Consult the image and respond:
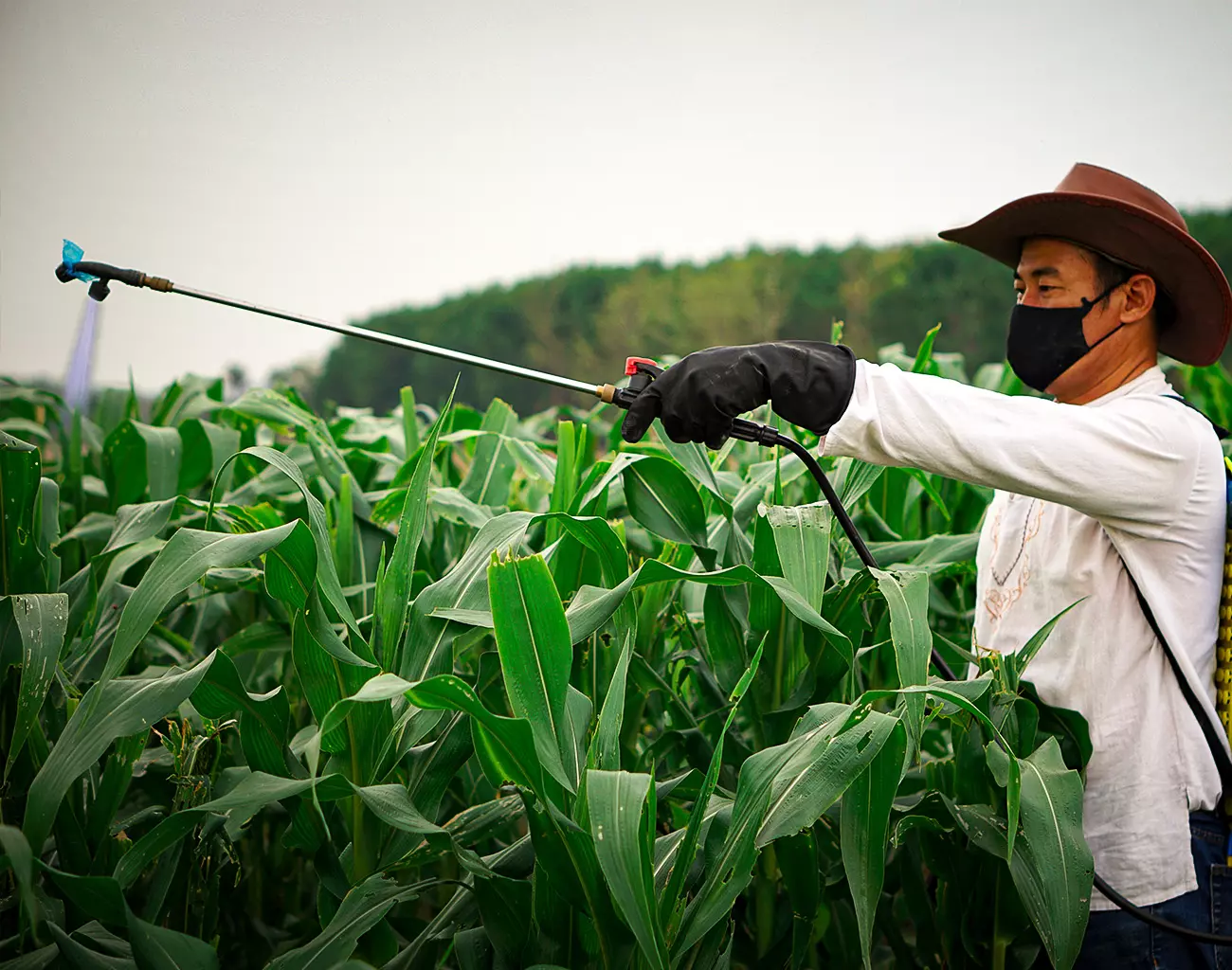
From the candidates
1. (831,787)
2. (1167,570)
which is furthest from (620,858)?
(1167,570)

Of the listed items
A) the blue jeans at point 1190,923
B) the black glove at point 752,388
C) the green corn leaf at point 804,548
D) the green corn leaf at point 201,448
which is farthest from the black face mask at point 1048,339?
the green corn leaf at point 201,448

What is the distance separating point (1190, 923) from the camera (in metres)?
1.28

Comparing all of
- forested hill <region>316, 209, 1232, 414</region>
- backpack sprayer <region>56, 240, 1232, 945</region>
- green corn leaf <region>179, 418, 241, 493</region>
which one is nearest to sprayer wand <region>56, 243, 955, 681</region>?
backpack sprayer <region>56, 240, 1232, 945</region>

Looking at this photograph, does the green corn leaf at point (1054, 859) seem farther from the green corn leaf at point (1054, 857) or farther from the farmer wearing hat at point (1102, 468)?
the farmer wearing hat at point (1102, 468)

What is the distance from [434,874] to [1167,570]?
1.31 meters

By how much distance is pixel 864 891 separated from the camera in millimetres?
1082

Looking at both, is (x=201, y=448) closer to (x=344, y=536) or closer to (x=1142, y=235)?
(x=344, y=536)

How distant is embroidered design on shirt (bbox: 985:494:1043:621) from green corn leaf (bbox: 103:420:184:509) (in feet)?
5.17

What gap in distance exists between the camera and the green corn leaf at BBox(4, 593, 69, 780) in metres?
1.09

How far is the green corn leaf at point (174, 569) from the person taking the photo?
101cm

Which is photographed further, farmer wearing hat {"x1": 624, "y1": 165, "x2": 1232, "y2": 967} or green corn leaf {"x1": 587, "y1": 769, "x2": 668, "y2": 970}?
farmer wearing hat {"x1": 624, "y1": 165, "x2": 1232, "y2": 967}

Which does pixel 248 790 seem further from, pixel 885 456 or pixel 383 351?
pixel 383 351

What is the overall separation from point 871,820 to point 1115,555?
0.55 metres

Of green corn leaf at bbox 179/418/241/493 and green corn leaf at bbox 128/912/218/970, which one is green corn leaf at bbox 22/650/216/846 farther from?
green corn leaf at bbox 179/418/241/493
